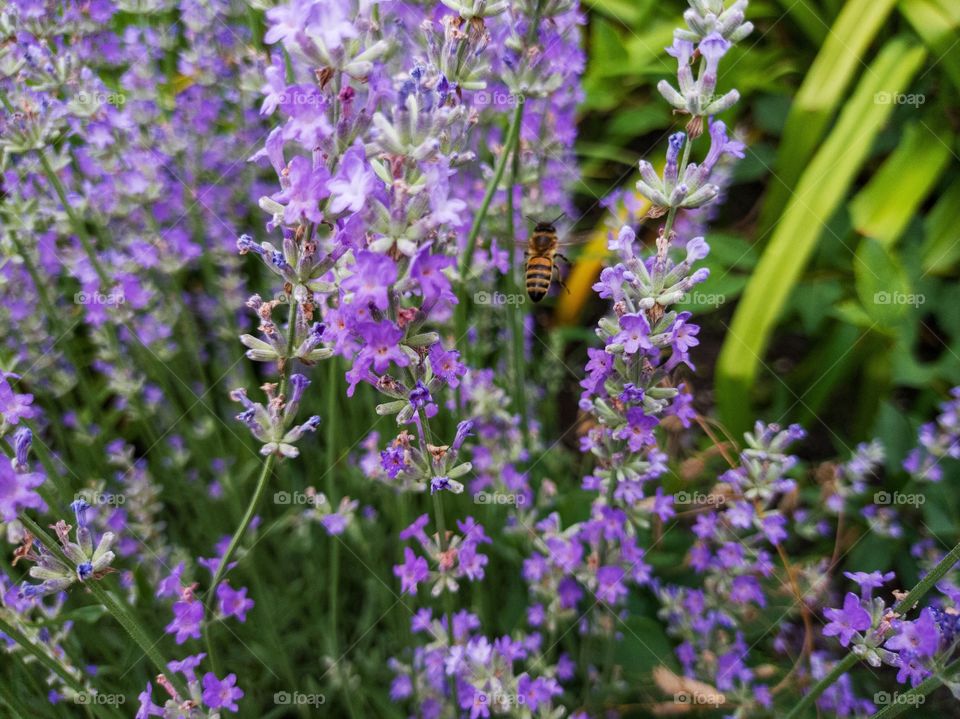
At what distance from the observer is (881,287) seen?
2078mm

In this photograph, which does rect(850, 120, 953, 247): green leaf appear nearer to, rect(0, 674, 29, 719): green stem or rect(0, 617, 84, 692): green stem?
rect(0, 617, 84, 692): green stem

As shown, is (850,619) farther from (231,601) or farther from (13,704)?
(13,704)

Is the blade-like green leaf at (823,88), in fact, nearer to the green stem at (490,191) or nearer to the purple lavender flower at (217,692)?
the green stem at (490,191)

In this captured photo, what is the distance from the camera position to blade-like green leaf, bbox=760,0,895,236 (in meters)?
2.62

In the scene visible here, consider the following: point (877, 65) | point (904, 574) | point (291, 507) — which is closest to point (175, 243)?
point (291, 507)

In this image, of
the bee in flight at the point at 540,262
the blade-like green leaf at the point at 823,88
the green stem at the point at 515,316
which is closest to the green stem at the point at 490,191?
the green stem at the point at 515,316

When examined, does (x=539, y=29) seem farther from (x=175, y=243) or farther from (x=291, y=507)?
(x=291, y=507)

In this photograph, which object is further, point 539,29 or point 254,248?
point 539,29

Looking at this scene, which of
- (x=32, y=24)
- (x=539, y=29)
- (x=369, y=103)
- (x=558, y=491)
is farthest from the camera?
(x=558, y=491)

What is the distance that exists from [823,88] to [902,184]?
0.42 meters

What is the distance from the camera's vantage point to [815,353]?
2.78 m

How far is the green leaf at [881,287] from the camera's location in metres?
2.03

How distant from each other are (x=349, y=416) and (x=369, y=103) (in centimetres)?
143

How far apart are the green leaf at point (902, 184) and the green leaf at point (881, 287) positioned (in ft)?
1.13
